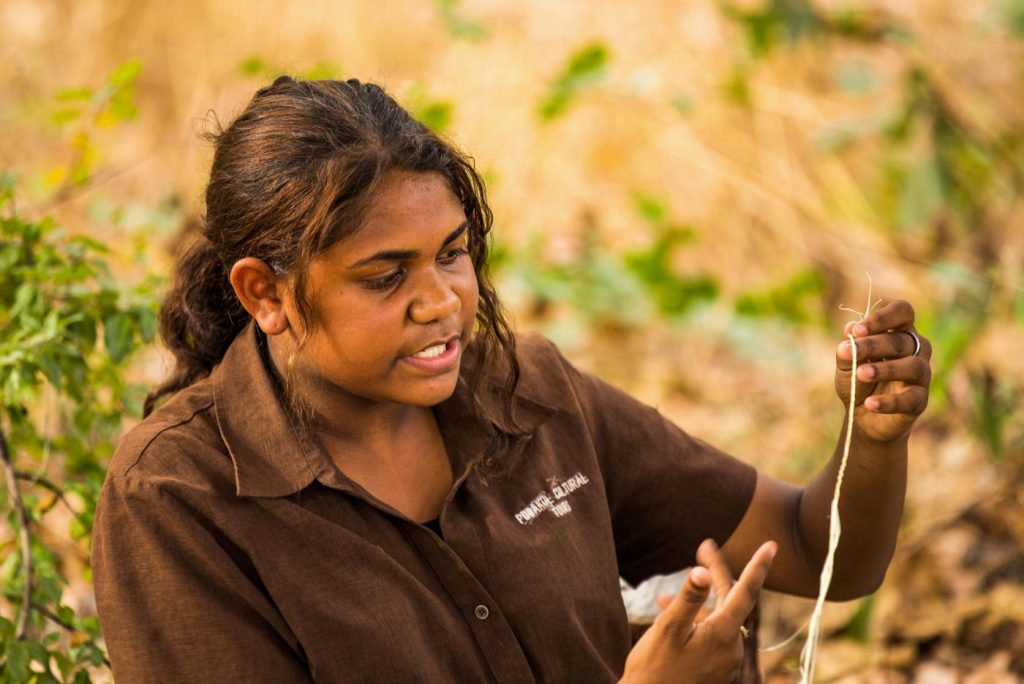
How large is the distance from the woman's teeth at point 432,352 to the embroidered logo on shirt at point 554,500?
33cm

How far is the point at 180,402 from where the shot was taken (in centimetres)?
207

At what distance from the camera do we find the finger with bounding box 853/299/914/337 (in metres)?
2.03

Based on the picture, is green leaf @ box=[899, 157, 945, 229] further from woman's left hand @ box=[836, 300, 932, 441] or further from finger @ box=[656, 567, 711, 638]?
finger @ box=[656, 567, 711, 638]

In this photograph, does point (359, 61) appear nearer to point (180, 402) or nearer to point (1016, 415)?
point (1016, 415)

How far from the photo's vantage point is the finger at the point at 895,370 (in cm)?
202

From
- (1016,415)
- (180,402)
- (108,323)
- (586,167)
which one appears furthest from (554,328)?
(180,402)

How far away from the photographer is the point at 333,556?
194 centimetres

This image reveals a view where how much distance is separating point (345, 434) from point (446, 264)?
1.06 feet

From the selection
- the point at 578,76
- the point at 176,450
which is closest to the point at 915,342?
the point at 176,450

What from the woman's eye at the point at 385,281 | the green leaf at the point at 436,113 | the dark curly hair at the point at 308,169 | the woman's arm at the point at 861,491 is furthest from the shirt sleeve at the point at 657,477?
the green leaf at the point at 436,113

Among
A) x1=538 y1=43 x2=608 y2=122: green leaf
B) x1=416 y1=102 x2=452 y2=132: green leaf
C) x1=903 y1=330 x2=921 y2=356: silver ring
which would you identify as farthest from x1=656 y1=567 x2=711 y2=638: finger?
x1=538 y1=43 x2=608 y2=122: green leaf

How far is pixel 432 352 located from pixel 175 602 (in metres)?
0.50

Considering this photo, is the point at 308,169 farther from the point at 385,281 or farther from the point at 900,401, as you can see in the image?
the point at 900,401

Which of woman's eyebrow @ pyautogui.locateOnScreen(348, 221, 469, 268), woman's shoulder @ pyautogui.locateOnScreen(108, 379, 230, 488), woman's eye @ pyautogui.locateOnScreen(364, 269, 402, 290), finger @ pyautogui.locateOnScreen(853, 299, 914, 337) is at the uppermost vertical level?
woman's eyebrow @ pyautogui.locateOnScreen(348, 221, 469, 268)
